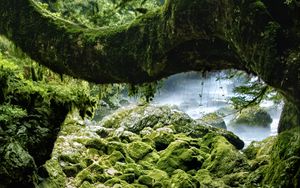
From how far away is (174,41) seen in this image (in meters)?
4.67

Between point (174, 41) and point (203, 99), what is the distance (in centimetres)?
2113

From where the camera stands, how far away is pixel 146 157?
1212 centimetres

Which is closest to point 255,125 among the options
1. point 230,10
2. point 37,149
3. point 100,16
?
point 100,16

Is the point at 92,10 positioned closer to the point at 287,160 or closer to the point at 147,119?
the point at 147,119

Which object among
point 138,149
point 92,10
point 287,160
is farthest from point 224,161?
point 287,160

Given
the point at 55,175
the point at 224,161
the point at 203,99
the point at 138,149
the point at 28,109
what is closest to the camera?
the point at 28,109

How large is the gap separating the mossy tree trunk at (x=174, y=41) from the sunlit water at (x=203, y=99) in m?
15.4

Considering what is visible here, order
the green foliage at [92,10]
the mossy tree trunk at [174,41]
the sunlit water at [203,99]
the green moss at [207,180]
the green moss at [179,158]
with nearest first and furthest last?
the mossy tree trunk at [174,41]
the green moss at [207,180]
the green foliage at [92,10]
the green moss at [179,158]
the sunlit water at [203,99]

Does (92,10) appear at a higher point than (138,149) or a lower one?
higher

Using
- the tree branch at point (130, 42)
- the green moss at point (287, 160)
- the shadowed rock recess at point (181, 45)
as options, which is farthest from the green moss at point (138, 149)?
the tree branch at point (130, 42)

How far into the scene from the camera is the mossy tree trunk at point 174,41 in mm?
3887

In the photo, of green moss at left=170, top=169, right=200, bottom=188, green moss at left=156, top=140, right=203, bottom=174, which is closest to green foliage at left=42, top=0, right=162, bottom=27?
green moss at left=156, top=140, right=203, bottom=174

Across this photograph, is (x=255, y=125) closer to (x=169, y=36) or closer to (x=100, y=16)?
(x=100, y=16)

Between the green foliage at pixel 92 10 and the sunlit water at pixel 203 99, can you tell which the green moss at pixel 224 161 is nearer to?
the green foliage at pixel 92 10
